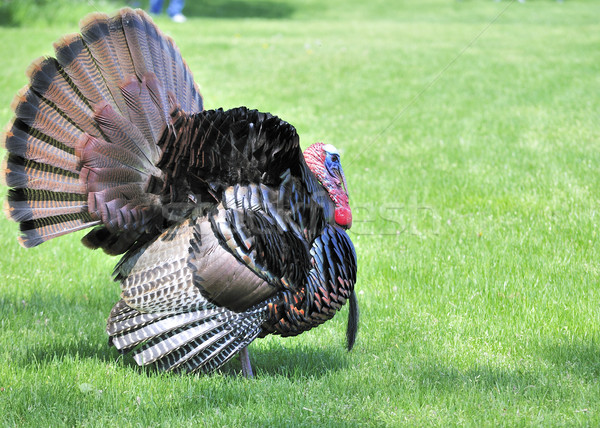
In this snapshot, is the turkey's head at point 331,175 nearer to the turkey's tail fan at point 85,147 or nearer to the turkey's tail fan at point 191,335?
the turkey's tail fan at point 191,335

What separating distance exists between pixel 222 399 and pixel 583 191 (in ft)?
15.3

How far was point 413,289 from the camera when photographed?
5.09 meters

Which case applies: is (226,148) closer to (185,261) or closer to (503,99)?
(185,261)

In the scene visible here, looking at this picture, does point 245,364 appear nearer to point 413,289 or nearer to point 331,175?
point 331,175

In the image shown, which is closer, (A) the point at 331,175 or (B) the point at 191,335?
(B) the point at 191,335

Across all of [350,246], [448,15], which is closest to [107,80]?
[350,246]

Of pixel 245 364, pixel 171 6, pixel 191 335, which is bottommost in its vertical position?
pixel 245 364

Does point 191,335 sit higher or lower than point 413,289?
higher

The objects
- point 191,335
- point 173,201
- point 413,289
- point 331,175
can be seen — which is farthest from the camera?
point 413,289

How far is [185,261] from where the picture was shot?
3.73 meters

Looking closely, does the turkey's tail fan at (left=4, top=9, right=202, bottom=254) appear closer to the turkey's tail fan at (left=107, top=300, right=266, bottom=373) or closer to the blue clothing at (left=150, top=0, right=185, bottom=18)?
the turkey's tail fan at (left=107, top=300, right=266, bottom=373)

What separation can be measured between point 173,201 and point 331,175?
95 cm

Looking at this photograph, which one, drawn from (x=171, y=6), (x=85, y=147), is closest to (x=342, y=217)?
(x=85, y=147)

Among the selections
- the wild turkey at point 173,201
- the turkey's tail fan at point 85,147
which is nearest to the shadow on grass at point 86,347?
the wild turkey at point 173,201
